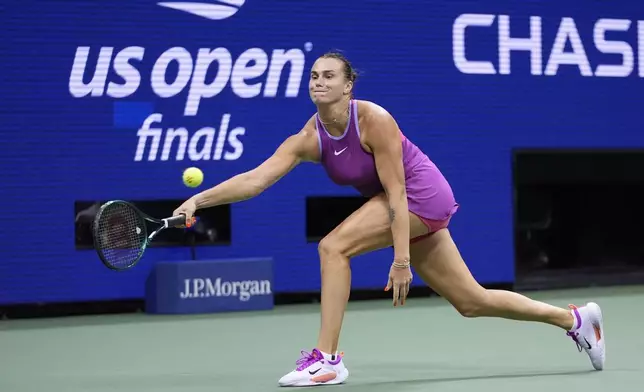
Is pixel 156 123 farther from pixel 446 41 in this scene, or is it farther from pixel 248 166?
pixel 446 41

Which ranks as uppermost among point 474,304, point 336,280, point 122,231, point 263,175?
point 263,175

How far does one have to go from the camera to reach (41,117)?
8.06m

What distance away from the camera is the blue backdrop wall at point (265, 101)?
26.5ft

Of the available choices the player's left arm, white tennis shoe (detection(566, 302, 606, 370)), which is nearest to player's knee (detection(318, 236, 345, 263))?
the player's left arm

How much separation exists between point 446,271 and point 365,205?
0.45 m

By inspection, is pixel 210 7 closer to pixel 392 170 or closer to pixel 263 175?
pixel 263 175

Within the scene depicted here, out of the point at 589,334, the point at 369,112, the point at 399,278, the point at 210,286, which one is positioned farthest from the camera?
the point at 210,286

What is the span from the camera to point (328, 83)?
4.72 m

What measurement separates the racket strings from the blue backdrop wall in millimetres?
3661

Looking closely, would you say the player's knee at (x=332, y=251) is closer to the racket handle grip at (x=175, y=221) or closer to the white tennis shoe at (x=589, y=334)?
the racket handle grip at (x=175, y=221)

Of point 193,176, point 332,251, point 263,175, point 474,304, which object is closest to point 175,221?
point 263,175

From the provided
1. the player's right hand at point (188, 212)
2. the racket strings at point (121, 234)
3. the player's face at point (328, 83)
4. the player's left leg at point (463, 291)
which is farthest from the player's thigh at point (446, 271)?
the racket strings at point (121, 234)

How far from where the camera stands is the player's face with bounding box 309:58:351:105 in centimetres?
470

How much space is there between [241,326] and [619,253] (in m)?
4.35
